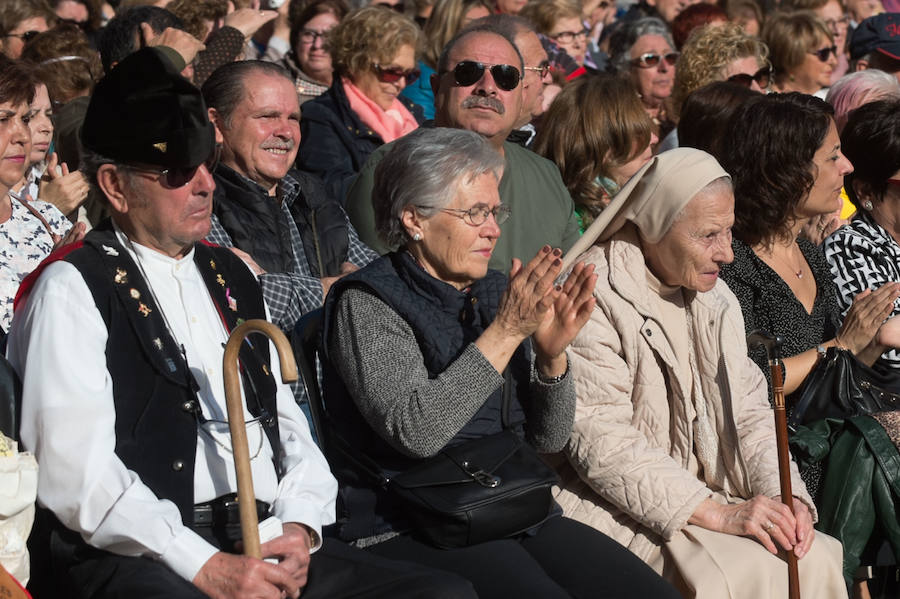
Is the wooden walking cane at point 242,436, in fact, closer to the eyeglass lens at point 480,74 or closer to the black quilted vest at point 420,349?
the black quilted vest at point 420,349

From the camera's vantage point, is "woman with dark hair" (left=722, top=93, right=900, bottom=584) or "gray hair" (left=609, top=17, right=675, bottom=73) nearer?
"woman with dark hair" (left=722, top=93, right=900, bottom=584)

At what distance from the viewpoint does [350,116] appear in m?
6.81

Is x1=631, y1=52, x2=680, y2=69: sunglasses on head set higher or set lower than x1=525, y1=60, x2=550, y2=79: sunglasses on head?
lower

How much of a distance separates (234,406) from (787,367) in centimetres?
264

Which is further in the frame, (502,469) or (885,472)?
(885,472)

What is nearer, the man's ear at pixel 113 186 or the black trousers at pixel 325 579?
the black trousers at pixel 325 579

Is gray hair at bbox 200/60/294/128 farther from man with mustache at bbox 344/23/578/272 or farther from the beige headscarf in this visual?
the beige headscarf

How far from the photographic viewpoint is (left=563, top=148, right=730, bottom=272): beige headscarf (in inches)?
174

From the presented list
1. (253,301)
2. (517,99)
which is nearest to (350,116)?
(517,99)

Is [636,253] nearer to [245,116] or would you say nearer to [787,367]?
[787,367]

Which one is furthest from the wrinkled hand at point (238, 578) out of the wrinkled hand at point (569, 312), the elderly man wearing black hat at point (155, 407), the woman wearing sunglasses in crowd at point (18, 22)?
the woman wearing sunglasses in crowd at point (18, 22)

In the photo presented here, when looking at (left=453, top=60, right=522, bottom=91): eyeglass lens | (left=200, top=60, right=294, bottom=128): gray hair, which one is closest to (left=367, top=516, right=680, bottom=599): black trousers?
(left=200, top=60, right=294, bottom=128): gray hair

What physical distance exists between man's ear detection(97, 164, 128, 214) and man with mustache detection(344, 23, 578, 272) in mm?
1971

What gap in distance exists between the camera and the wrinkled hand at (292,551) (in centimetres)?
335
